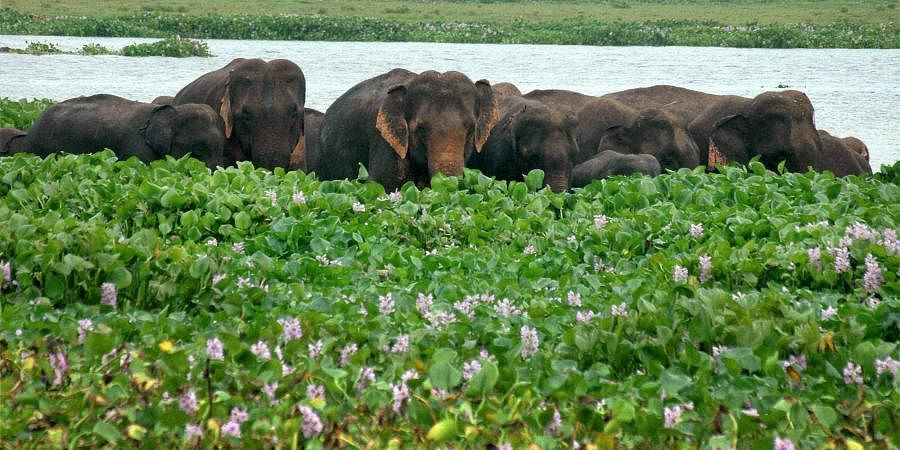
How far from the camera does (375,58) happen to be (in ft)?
128

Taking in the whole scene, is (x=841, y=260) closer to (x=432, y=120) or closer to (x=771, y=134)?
(x=432, y=120)

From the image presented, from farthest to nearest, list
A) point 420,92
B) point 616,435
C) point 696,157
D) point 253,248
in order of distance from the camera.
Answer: point 696,157 < point 420,92 < point 253,248 < point 616,435

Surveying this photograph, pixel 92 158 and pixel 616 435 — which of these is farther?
pixel 92 158

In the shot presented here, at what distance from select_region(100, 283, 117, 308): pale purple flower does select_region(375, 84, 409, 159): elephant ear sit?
609cm

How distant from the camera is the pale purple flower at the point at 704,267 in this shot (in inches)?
277

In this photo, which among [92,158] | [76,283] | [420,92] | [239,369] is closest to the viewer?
[239,369]

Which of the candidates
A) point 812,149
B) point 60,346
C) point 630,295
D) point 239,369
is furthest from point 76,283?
point 812,149

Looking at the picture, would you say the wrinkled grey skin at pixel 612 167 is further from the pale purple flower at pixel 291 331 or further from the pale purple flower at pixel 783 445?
the pale purple flower at pixel 783 445

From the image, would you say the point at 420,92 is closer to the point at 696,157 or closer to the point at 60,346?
the point at 696,157

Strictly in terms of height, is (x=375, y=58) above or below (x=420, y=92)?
below

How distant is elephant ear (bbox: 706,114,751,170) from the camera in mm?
14227

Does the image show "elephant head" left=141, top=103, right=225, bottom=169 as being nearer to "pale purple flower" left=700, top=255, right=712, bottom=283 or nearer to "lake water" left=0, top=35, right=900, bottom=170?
"pale purple flower" left=700, top=255, right=712, bottom=283

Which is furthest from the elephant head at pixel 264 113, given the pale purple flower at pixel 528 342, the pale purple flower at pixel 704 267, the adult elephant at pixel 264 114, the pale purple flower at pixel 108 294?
the pale purple flower at pixel 528 342

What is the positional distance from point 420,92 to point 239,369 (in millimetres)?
7728
